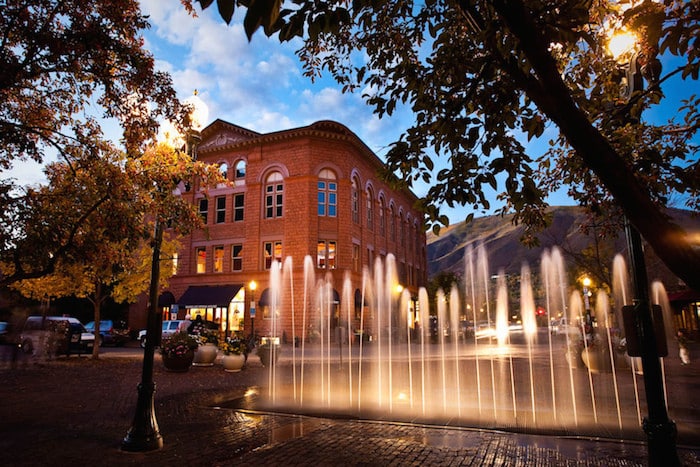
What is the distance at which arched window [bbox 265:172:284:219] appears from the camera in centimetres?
3375

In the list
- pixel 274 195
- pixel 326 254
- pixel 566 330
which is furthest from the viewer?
pixel 274 195

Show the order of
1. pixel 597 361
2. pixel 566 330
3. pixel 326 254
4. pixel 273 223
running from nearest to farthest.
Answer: pixel 597 361 → pixel 566 330 → pixel 326 254 → pixel 273 223

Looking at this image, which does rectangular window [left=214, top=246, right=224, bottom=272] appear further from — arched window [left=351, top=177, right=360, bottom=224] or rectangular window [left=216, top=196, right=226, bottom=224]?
arched window [left=351, top=177, right=360, bottom=224]

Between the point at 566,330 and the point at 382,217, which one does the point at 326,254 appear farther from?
the point at 566,330

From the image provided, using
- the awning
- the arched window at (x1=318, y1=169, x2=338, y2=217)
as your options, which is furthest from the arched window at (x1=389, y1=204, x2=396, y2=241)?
the awning

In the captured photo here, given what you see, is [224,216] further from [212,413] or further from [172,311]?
[212,413]

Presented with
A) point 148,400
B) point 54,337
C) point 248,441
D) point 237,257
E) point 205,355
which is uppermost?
point 237,257

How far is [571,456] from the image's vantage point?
6.27 metres

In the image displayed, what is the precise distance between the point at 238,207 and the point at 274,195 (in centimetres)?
360

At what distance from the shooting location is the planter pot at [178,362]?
647 inches

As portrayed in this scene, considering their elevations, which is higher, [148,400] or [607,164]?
[607,164]

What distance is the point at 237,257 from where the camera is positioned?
34.5 metres

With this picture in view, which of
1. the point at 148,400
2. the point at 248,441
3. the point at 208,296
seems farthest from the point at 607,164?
the point at 208,296

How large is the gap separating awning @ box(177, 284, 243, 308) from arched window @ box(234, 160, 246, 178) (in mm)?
8912
